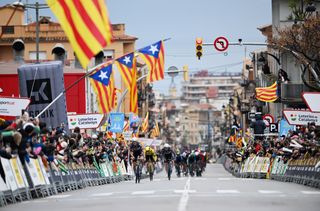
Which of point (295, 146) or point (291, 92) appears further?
point (291, 92)

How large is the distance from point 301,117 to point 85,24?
24442 mm

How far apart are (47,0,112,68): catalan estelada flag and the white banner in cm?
1375

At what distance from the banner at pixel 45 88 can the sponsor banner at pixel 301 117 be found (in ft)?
33.4

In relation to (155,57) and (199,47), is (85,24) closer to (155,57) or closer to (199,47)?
(199,47)

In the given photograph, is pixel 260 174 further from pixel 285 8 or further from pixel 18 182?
pixel 285 8

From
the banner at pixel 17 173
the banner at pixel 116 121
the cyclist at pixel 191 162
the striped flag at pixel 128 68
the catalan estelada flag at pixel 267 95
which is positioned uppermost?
the striped flag at pixel 128 68

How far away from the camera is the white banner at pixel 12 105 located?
33.1 meters

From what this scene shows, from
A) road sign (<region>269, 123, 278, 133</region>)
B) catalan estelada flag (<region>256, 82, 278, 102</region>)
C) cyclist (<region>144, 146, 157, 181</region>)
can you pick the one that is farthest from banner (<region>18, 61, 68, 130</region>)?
catalan estelada flag (<region>256, 82, 278, 102</region>)

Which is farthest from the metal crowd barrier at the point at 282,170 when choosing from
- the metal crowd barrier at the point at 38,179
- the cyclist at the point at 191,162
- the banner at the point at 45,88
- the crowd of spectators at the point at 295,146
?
the banner at the point at 45,88

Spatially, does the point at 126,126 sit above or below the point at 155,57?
below

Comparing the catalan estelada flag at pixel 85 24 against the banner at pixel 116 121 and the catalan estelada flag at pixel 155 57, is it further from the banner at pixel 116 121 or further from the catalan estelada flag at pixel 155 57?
the banner at pixel 116 121

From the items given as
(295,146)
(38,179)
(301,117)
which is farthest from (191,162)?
(38,179)

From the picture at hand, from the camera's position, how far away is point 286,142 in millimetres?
45312

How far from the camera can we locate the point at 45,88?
160 feet
